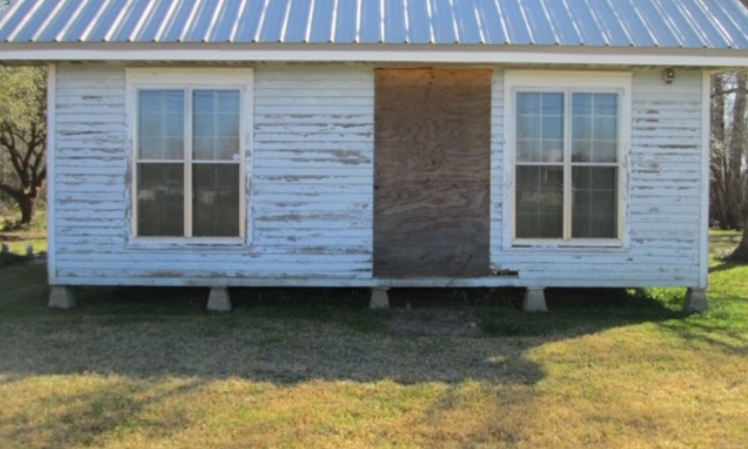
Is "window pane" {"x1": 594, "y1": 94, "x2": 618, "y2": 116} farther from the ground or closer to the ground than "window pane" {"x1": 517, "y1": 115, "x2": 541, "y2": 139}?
farther from the ground

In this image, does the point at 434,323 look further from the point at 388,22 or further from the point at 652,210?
the point at 388,22

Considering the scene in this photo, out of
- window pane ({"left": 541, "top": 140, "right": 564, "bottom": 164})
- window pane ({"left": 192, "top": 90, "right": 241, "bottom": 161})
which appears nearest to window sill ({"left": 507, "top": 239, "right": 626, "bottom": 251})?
window pane ({"left": 541, "top": 140, "right": 564, "bottom": 164})

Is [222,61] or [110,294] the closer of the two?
[222,61]

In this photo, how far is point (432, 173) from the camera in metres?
7.61

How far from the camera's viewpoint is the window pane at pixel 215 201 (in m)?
7.53

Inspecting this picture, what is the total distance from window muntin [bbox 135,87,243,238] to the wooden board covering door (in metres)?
1.60

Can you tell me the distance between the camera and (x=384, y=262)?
766cm

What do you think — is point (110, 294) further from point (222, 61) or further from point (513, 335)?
point (513, 335)

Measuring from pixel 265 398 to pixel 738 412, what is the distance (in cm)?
312

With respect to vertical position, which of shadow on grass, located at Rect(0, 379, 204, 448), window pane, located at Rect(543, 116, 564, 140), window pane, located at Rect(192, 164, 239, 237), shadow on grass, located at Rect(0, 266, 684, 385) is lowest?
Result: shadow on grass, located at Rect(0, 379, 204, 448)

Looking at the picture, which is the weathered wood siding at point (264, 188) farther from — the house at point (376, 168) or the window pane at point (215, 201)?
the window pane at point (215, 201)

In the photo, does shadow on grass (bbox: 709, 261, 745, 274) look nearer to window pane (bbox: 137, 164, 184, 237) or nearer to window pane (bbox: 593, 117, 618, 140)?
window pane (bbox: 593, 117, 618, 140)

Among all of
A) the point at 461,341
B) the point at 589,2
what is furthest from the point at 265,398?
the point at 589,2

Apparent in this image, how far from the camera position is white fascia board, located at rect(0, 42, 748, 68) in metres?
6.93
